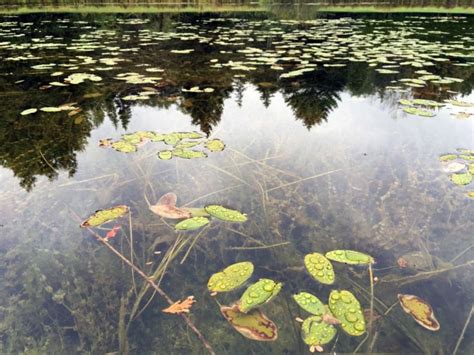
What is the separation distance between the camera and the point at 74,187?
2.18m

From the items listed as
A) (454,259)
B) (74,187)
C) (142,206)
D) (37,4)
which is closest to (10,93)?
(74,187)

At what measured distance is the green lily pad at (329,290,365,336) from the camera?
1229 mm

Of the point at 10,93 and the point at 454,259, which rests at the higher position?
the point at 10,93

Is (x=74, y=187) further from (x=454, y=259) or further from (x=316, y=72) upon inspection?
(x=316, y=72)

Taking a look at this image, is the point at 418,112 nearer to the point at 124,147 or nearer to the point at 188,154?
the point at 188,154

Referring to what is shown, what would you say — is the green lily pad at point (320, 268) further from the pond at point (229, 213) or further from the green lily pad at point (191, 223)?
the green lily pad at point (191, 223)

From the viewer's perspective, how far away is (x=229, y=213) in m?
1.90

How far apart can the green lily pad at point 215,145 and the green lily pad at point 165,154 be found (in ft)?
1.15

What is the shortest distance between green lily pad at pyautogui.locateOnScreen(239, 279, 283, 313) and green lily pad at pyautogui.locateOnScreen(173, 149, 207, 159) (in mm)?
1379

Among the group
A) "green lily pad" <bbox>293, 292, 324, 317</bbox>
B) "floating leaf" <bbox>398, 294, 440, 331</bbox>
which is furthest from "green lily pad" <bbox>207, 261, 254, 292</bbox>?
"floating leaf" <bbox>398, 294, 440, 331</bbox>

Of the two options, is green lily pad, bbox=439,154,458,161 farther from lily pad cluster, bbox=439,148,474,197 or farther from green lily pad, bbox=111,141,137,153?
green lily pad, bbox=111,141,137,153

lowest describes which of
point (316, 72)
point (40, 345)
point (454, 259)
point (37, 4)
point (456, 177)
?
point (40, 345)

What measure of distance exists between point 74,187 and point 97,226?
0.56m

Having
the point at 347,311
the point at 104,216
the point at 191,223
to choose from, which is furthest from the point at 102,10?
the point at 347,311
